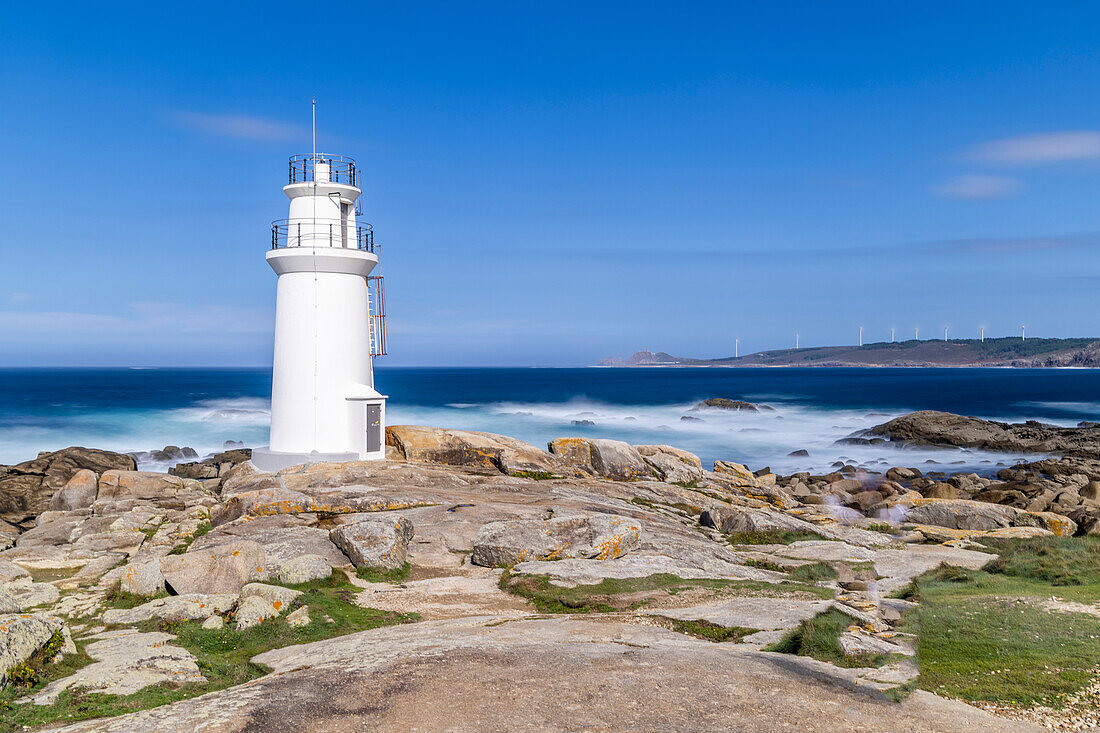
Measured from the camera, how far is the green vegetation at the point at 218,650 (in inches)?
299

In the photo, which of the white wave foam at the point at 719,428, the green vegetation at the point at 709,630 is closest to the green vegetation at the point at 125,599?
the green vegetation at the point at 709,630

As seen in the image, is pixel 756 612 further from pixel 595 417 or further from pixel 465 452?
pixel 595 417

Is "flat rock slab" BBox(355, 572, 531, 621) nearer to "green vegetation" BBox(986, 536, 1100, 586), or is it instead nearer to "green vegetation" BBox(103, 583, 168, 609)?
"green vegetation" BBox(103, 583, 168, 609)

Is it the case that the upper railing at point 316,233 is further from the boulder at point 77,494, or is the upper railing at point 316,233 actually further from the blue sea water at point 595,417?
the blue sea water at point 595,417

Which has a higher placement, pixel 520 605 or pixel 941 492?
pixel 520 605

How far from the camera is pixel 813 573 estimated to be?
14.8 meters

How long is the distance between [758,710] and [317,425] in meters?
17.2

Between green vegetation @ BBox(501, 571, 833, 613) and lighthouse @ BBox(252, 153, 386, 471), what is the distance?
10.0 meters

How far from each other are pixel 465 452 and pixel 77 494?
12.1 m

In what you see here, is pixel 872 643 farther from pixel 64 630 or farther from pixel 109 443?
pixel 109 443

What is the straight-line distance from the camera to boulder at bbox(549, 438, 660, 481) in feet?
82.4

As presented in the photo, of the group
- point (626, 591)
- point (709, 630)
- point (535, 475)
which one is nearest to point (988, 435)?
point (535, 475)

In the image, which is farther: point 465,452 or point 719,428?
point 719,428

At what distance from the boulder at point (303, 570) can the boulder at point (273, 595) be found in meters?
1.32
